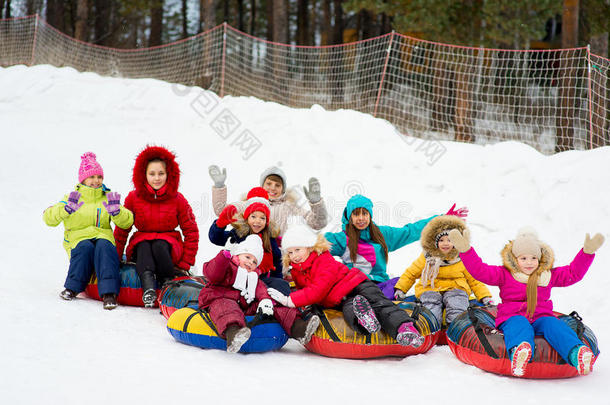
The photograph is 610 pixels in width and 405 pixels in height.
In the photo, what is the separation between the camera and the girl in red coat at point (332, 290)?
3.48 meters

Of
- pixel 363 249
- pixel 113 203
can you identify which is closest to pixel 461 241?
pixel 363 249

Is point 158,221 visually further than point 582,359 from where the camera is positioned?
Yes

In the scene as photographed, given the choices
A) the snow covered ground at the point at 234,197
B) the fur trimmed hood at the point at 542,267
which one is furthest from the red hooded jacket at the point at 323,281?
the fur trimmed hood at the point at 542,267

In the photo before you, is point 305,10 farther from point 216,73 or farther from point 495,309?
point 495,309

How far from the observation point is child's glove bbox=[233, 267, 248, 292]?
3.66 meters

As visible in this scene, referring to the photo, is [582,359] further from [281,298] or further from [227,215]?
[227,215]

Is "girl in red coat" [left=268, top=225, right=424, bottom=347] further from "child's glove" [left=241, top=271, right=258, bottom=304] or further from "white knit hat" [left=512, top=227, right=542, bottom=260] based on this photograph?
"white knit hat" [left=512, top=227, right=542, bottom=260]

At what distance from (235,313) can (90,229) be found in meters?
1.69

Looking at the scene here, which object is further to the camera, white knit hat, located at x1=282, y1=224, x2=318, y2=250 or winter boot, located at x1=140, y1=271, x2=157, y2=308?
winter boot, located at x1=140, y1=271, x2=157, y2=308

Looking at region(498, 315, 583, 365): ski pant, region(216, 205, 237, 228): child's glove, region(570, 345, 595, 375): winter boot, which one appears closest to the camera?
region(570, 345, 595, 375): winter boot

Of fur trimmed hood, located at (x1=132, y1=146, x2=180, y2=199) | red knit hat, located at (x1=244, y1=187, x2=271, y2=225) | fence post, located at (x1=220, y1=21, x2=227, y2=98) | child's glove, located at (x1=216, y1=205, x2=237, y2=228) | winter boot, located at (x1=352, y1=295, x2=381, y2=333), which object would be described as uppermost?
fence post, located at (x1=220, y1=21, x2=227, y2=98)

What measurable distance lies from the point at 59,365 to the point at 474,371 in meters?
2.30

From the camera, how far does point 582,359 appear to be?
3.04 metres

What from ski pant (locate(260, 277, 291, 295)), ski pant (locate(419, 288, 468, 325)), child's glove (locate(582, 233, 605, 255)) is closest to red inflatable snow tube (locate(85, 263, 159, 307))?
ski pant (locate(260, 277, 291, 295))
